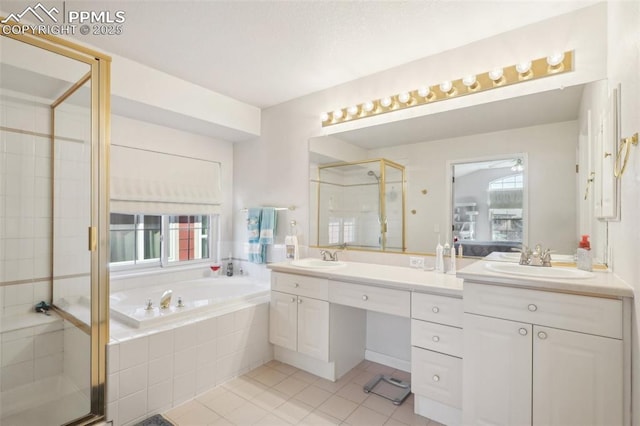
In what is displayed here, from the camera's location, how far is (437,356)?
6.08 ft

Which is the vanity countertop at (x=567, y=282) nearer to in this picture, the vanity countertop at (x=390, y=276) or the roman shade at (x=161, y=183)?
the vanity countertop at (x=390, y=276)

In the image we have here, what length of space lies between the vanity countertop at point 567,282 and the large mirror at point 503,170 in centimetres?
45

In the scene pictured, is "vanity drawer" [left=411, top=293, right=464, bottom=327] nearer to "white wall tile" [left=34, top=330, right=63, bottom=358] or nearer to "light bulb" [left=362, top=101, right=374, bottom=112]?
"light bulb" [left=362, top=101, right=374, bottom=112]

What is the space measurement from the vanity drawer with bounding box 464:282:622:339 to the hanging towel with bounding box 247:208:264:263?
227 centimetres

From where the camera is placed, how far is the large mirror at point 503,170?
191 centimetres

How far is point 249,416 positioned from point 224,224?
2241mm

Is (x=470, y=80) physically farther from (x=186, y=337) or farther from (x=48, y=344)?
(x=48, y=344)

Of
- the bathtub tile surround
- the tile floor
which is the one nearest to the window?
the bathtub tile surround

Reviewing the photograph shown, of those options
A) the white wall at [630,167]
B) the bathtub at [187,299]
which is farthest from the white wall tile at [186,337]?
the white wall at [630,167]

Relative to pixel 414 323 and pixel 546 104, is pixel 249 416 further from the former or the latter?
pixel 546 104

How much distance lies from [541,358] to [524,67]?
175cm

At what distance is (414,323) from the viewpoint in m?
1.93

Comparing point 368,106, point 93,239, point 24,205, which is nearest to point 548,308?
point 368,106

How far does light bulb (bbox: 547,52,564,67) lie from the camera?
75.7 inches
